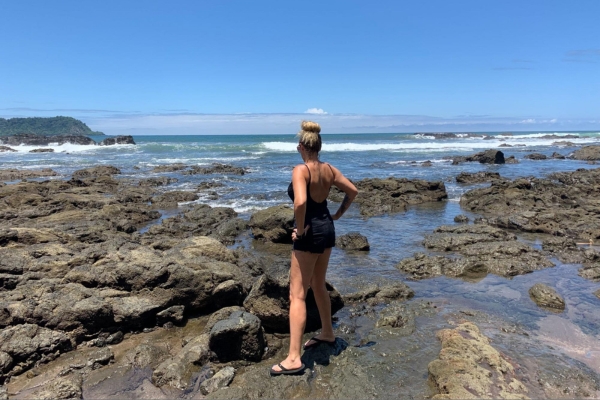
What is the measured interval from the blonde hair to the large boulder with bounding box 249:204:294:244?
6615mm

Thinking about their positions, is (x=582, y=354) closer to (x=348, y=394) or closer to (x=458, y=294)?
(x=458, y=294)

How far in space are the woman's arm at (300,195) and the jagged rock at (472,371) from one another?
205 centimetres

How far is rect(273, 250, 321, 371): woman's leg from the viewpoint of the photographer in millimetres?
4234

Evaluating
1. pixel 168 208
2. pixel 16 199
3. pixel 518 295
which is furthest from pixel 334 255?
pixel 16 199

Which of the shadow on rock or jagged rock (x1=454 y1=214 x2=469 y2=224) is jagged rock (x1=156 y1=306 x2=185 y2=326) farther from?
jagged rock (x1=454 y1=214 x2=469 y2=224)

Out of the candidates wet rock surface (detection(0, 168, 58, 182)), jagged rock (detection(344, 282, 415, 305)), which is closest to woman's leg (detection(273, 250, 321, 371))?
jagged rock (detection(344, 282, 415, 305))

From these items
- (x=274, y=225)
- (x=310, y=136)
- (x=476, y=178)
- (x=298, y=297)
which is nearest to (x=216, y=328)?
(x=298, y=297)

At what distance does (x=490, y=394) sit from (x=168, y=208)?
1451cm

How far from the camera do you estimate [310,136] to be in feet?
13.5

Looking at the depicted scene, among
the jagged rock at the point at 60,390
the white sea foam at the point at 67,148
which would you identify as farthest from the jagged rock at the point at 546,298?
the white sea foam at the point at 67,148

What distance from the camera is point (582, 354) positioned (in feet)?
15.8

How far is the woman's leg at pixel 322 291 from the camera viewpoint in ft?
14.5

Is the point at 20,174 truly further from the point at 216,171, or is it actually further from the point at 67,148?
the point at 67,148

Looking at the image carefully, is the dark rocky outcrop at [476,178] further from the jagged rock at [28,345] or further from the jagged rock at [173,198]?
the jagged rock at [28,345]
